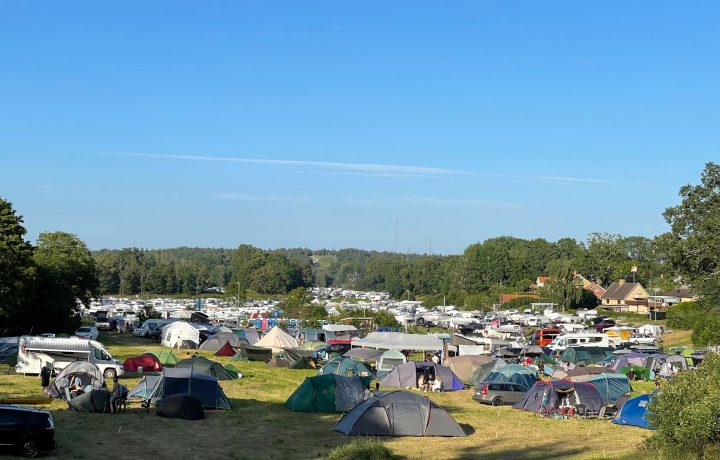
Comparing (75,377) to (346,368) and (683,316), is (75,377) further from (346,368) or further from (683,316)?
(683,316)

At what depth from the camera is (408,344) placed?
4106cm

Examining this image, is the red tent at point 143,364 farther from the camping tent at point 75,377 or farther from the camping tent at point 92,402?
the camping tent at point 92,402

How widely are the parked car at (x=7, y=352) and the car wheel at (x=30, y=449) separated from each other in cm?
1715

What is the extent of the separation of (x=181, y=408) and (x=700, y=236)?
128ft

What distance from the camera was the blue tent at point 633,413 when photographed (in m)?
22.7

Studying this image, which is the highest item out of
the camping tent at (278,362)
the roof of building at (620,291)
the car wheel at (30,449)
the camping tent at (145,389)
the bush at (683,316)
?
the roof of building at (620,291)

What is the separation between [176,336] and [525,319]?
39490 mm

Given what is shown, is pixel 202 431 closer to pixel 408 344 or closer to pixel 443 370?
pixel 443 370

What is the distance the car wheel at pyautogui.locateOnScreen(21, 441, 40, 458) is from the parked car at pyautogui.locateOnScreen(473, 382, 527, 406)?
52.3 feet

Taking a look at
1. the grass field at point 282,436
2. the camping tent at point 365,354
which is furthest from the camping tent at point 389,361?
the grass field at point 282,436

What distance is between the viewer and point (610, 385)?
2786 cm

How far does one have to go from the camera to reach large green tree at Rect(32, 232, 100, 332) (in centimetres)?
4691

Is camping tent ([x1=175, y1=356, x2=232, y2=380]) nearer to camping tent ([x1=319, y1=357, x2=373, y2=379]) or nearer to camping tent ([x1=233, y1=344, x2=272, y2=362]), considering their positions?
camping tent ([x1=319, y1=357, x2=373, y2=379])

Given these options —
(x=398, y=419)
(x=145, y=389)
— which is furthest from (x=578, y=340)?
(x=145, y=389)
